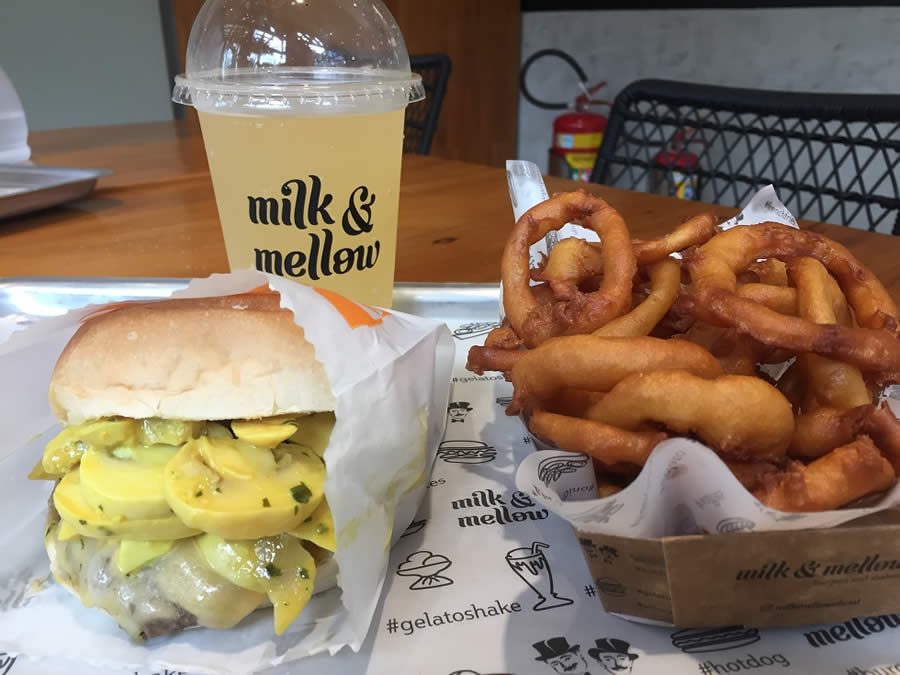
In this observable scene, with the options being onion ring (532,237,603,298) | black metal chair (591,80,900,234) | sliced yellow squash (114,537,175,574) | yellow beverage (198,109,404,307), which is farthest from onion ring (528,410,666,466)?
black metal chair (591,80,900,234)

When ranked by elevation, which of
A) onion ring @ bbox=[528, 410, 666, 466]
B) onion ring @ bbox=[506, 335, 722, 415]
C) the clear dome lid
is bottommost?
onion ring @ bbox=[528, 410, 666, 466]

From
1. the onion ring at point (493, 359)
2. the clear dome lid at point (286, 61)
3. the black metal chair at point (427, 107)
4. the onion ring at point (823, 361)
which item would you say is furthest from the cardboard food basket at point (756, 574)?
the black metal chair at point (427, 107)

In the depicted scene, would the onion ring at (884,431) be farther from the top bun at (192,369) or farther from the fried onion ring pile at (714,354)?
the top bun at (192,369)

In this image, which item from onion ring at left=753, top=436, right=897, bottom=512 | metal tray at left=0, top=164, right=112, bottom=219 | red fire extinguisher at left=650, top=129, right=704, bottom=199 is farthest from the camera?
red fire extinguisher at left=650, top=129, right=704, bottom=199

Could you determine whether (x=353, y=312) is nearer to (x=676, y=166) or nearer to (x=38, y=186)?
(x=38, y=186)

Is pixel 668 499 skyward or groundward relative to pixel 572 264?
groundward

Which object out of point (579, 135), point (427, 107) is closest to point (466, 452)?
point (427, 107)

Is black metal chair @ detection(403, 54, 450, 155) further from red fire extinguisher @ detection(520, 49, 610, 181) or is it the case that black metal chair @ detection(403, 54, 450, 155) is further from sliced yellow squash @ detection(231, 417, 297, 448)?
sliced yellow squash @ detection(231, 417, 297, 448)
